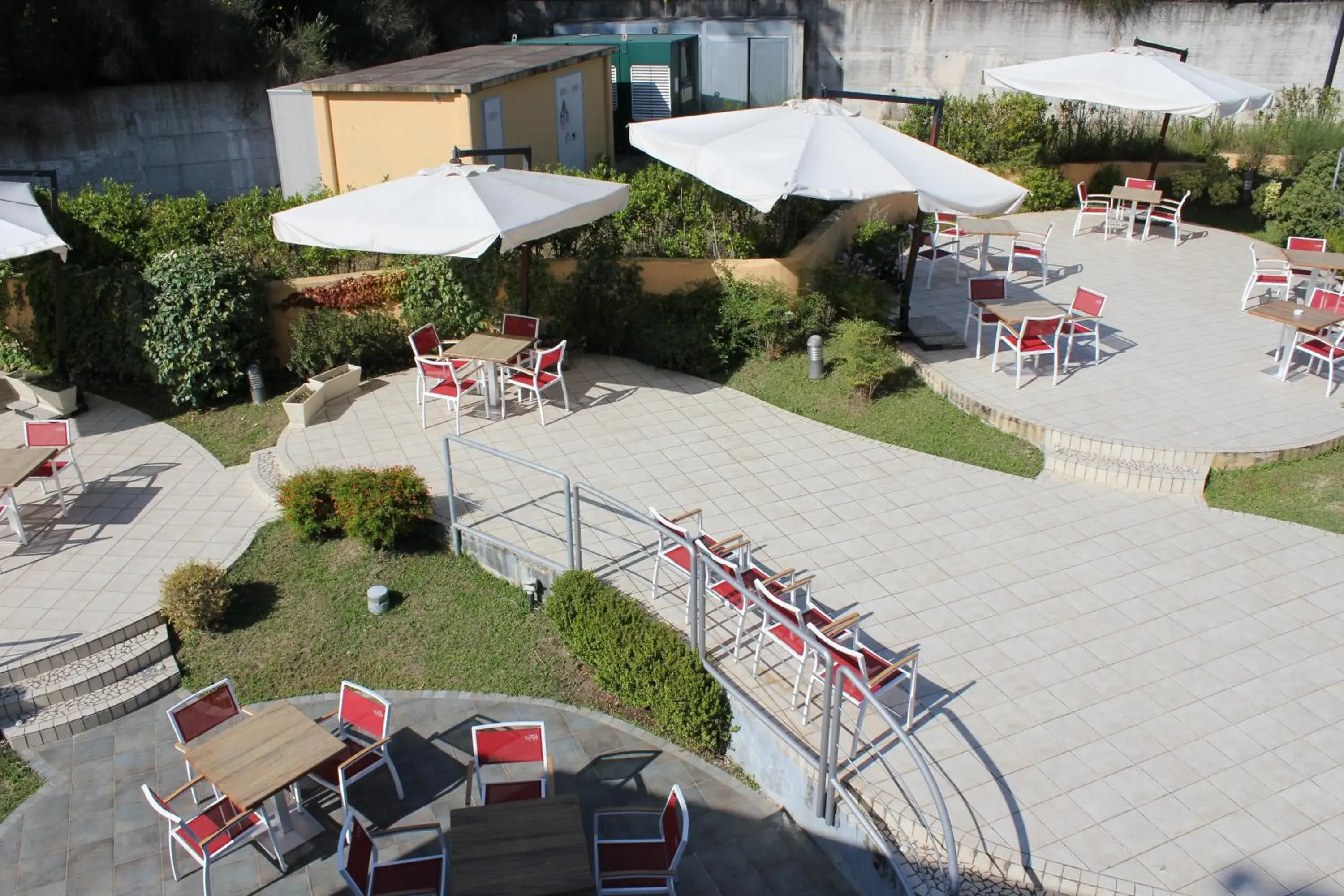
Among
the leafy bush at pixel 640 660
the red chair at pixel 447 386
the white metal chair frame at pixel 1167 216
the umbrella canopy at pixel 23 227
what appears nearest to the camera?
the leafy bush at pixel 640 660

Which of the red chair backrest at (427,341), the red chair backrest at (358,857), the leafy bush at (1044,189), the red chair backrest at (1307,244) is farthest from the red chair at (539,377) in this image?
the leafy bush at (1044,189)

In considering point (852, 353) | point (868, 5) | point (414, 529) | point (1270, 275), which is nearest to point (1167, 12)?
point (868, 5)

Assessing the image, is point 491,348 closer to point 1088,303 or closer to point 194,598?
point 194,598

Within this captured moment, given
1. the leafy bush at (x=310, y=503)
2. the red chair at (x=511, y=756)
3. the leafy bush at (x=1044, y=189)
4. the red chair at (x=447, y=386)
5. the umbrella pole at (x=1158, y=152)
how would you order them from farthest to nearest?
the leafy bush at (x=1044, y=189)
the umbrella pole at (x=1158, y=152)
the red chair at (x=447, y=386)
the leafy bush at (x=310, y=503)
the red chair at (x=511, y=756)

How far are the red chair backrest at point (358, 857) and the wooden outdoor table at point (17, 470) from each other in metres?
5.57

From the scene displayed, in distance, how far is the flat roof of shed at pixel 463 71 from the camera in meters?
14.2

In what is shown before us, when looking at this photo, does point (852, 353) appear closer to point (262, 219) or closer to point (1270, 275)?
point (1270, 275)

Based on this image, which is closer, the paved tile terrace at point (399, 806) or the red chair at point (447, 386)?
the paved tile terrace at point (399, 806)

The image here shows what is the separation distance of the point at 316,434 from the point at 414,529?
232 cm

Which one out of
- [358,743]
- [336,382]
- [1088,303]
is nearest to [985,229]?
[1088,303]

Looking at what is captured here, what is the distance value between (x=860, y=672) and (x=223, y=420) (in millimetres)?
8872

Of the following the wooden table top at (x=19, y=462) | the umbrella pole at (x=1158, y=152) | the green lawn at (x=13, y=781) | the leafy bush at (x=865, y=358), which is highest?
the umbrella pole at (x=1158, y=152)

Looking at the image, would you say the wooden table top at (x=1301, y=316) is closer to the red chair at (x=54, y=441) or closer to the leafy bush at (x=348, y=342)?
the leafy bush at (x=348, y=342)

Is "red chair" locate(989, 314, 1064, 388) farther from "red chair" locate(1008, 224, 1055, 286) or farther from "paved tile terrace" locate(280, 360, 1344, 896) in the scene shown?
"red chair" locate(1008, 224, 1055, 286)
